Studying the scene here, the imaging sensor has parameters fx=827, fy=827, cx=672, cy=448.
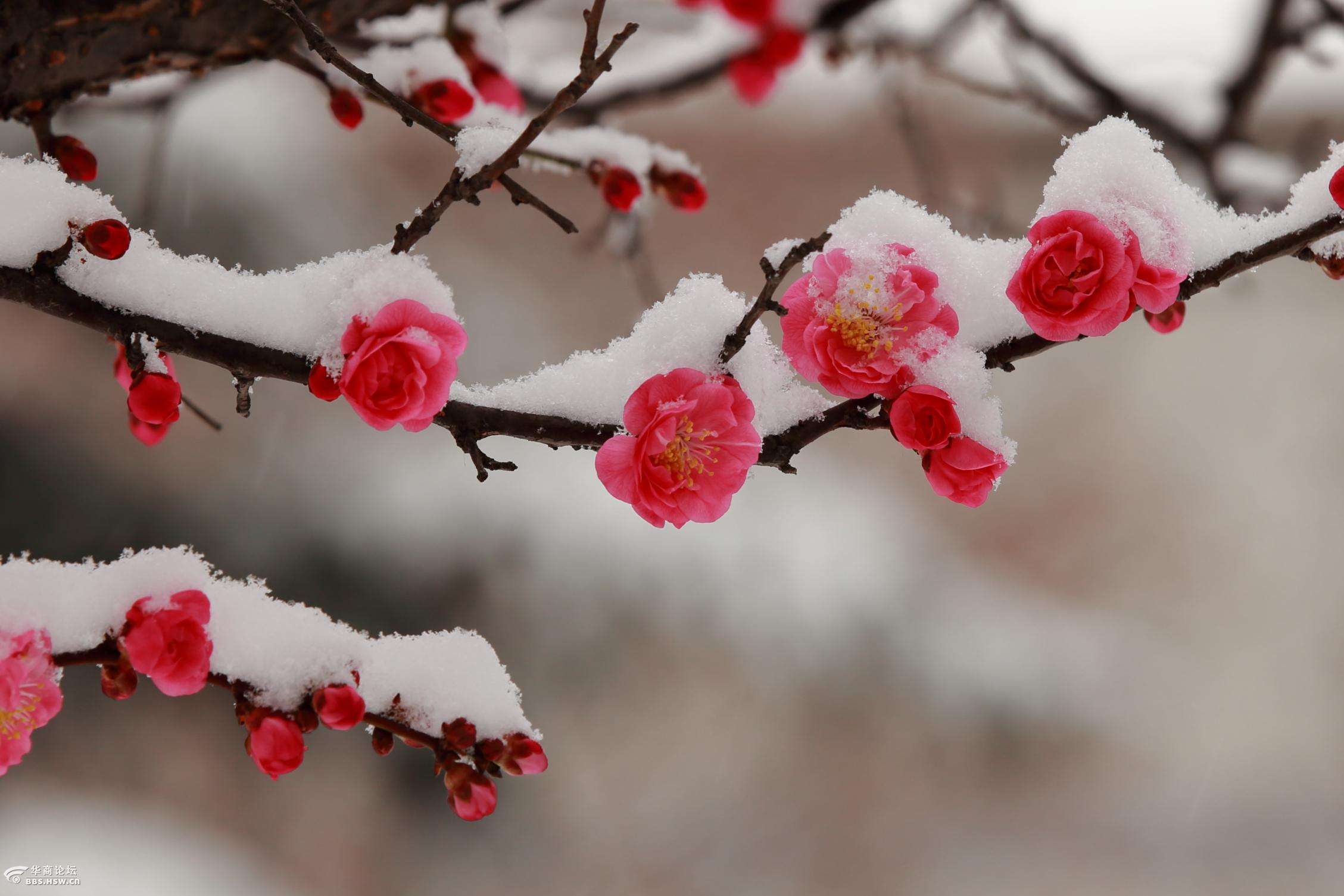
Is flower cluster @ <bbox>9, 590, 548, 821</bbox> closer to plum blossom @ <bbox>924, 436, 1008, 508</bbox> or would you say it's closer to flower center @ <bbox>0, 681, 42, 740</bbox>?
flower center @ <bbox>0, 681, 42, 740</bbox>

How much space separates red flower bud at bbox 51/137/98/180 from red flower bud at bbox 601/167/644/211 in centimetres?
34

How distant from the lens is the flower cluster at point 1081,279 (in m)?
0.36

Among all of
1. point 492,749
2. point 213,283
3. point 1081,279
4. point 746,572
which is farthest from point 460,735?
point 746,572

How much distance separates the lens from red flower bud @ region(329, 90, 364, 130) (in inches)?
24.1

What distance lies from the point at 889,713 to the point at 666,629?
48 cm

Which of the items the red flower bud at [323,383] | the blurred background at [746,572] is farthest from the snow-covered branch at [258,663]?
the blurred background at [746,572]

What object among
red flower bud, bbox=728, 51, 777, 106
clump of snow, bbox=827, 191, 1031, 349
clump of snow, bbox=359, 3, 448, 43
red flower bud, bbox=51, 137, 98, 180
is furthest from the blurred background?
clump of snow, bbox=827, 191, 1031, 349

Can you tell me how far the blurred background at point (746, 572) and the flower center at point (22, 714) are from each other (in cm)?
105

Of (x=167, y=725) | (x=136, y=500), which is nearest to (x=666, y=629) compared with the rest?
(x=167, y=725)

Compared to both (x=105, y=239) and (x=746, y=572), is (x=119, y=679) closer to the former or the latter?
(x=105, y=239)

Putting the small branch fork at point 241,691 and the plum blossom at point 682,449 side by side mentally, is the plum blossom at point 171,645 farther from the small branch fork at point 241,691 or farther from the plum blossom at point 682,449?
the plum blossom at point 682,449

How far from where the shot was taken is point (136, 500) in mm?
1481

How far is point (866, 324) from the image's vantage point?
0.38m

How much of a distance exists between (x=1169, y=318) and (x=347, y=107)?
57cm
